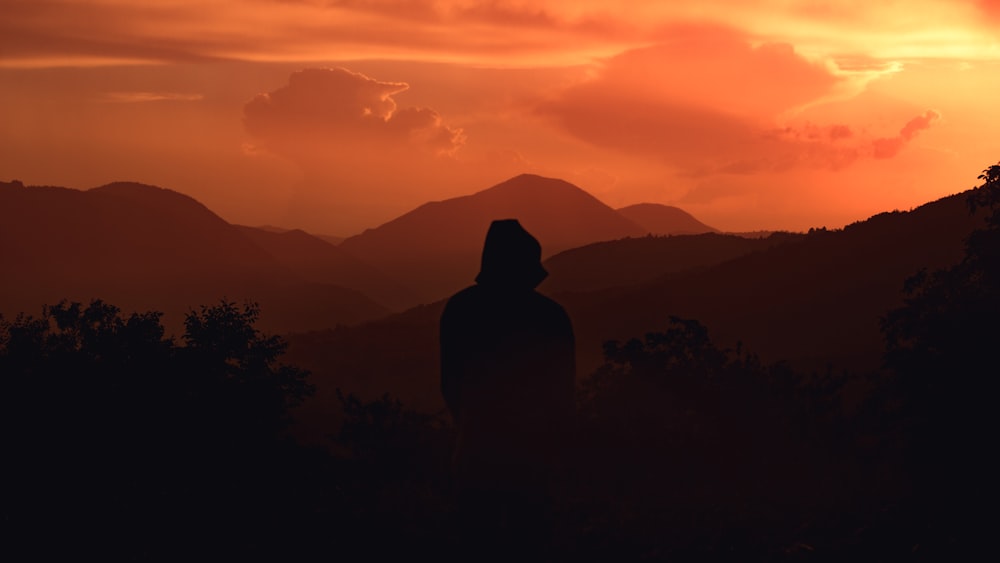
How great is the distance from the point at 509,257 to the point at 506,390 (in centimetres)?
98

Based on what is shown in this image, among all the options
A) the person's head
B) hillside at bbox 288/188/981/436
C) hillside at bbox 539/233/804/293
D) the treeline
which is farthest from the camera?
hillside at bbox 539/233/804/293

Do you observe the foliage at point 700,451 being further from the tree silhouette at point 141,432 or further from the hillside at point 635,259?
the hillside at point 635,259

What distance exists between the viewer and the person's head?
744cm

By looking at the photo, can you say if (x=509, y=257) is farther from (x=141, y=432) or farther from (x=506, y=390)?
(x=141, y=432)

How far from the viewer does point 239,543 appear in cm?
1070

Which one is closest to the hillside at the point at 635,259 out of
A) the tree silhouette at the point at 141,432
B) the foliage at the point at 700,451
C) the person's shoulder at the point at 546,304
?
the foliage at the point at 700,451

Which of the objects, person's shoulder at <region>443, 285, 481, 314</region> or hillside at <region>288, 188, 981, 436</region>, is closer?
person's shoulder at <region>443, 285, 481, 314</region>

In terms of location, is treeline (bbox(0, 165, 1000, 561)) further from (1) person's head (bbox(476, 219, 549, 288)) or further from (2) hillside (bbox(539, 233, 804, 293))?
(2) hillside (bbox(539, 233, 804, 293))

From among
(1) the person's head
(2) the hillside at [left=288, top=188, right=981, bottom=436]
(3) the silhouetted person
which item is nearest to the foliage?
(3) the silhouetted person

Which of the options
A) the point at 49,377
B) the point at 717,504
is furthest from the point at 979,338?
the point at 49,377

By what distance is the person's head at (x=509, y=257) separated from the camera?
7.44 meters

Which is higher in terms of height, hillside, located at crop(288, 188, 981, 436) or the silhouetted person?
hillside, located at crop(288, 188, 981, 436)

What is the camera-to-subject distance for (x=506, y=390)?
7.52m

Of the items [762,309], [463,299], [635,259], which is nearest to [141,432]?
[463,299]
